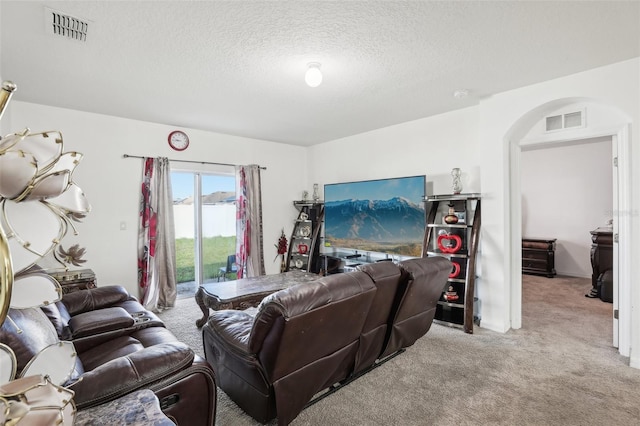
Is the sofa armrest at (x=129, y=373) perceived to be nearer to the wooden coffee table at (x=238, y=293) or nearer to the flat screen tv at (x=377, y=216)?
the wooden coffee table at (x=238, y=293)

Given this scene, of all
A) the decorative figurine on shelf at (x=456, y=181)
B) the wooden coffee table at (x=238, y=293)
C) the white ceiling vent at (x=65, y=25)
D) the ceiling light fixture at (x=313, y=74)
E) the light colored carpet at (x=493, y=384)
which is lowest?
the light colored carpet at (x=493, y=384)

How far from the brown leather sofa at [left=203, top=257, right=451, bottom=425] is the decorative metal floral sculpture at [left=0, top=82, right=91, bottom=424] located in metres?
1.20

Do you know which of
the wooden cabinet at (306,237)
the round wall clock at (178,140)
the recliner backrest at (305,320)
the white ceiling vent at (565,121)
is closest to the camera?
the recliner backrest at (305,320)

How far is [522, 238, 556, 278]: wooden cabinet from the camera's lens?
5992 mm

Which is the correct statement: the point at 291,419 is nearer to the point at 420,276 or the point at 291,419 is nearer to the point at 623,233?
the point at 420,276

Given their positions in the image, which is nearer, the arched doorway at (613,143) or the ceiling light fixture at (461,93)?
the arched doorway at (613,143)

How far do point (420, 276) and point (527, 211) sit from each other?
566cm

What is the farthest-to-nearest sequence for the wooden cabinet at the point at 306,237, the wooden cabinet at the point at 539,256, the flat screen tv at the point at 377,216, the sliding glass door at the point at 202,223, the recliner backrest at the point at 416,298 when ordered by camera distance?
the wooden cabinet at the point at 539,256 < the wooden cabinet at the point at 306,237 < the sliding glass door at the point at 202,223 < the flat screen tv at the point at 377,216 < the recliner backrest at the point at 416,298

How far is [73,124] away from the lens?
3889mm

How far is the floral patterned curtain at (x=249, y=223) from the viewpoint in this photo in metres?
5.30

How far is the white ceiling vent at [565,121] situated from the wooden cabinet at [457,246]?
1.01m

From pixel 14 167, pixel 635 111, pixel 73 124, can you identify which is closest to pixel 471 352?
pixel 635 111

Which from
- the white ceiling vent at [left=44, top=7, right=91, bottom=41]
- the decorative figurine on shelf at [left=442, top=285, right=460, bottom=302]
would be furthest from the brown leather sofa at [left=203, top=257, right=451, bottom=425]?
the white ceiling vent at [left=44, top=7, right=91, bottom=41]

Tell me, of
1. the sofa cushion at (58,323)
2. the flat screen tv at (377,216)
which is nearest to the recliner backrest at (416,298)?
the flat screen tv at (377,216)
